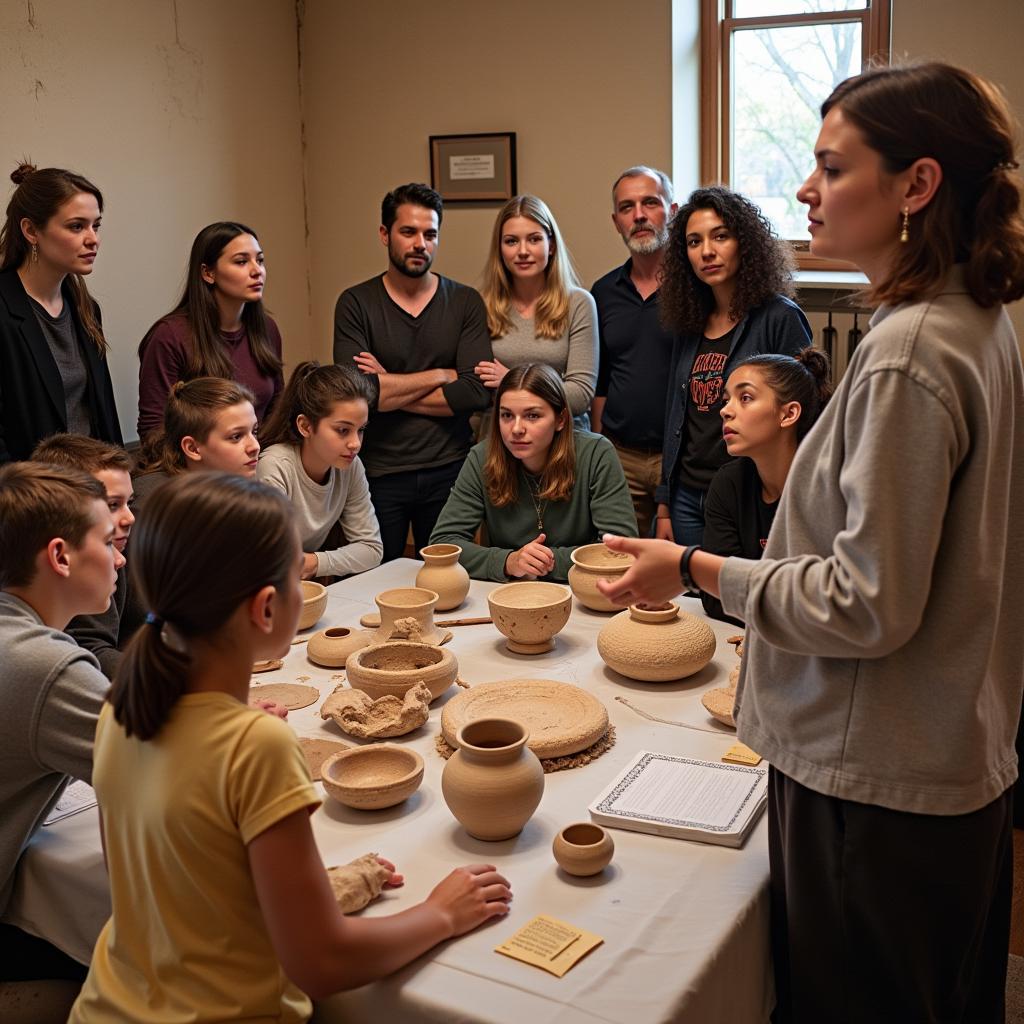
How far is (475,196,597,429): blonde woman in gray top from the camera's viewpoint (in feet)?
→ 12.2

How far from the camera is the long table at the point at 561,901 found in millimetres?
1285

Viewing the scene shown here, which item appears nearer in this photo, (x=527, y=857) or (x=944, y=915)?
(x=944, y=915)

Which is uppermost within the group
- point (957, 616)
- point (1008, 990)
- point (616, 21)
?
point (616, 21)

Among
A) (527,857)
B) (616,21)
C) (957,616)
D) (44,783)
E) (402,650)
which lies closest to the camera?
(957,616)

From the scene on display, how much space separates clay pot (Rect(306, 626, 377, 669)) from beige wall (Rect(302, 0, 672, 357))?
2861 mm

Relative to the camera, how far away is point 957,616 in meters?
1.29

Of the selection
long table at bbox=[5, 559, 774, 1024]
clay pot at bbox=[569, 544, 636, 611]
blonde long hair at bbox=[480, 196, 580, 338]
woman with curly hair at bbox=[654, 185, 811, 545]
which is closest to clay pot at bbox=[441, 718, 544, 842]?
long table at bbox=[5, 559, 774, 1024]

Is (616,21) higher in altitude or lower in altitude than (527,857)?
higher

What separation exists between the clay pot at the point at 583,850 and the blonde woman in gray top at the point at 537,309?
2260 mm

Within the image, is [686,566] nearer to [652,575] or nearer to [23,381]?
[652,575]

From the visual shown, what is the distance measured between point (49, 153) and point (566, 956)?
11.7 feet

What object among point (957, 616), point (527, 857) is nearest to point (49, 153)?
point (527, 857)

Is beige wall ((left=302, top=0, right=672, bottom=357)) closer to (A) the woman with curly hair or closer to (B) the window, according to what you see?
(B) the window

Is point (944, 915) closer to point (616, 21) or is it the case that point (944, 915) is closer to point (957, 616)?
point (957, 616)
